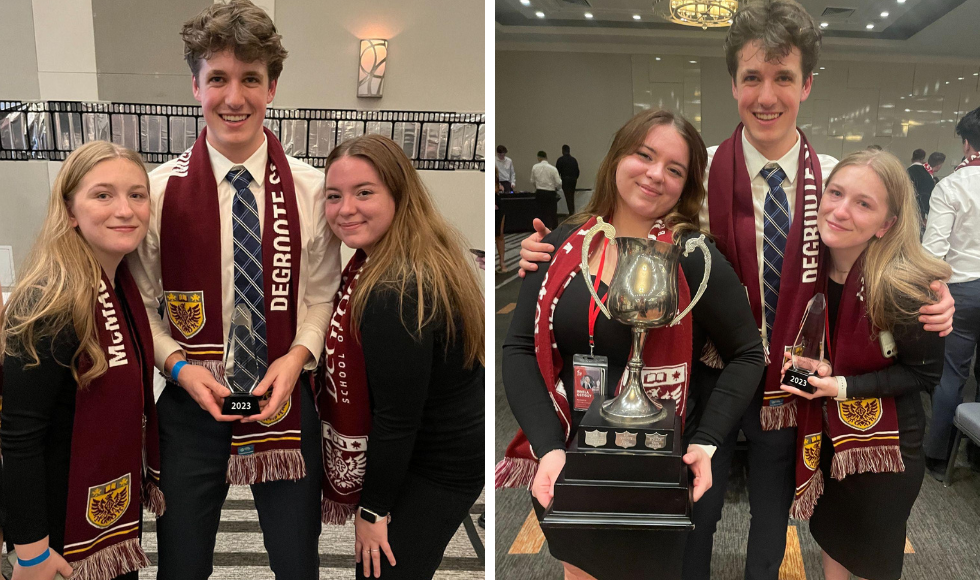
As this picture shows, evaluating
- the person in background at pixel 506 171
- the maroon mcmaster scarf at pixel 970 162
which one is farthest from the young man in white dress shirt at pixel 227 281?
the maroon mcmaster scarf at pixel 970 162

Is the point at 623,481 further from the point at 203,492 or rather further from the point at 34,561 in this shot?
the point at 34,561

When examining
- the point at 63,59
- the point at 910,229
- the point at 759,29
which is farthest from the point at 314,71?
the point at 910,229

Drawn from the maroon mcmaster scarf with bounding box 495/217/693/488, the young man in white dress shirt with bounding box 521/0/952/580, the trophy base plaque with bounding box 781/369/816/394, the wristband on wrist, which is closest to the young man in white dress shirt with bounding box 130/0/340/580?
the maroon mcmaster scarf with bounding box 495/217/693/488

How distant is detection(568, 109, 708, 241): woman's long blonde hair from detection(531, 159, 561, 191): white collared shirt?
94mm

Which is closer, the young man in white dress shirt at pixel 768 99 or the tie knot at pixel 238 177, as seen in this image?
the young man in white dress shirt at pixel 768 99

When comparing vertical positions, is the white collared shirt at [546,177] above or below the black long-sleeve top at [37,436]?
above

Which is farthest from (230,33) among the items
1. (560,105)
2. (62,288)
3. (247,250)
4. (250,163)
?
(560,105)

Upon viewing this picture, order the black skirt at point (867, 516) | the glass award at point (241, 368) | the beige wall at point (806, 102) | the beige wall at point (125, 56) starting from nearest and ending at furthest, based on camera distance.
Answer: the beige wall at point (806, 102) → the black skirt at point (867, 516) → the glass award at point (241, 368) → the beige wall at point (125, 56)

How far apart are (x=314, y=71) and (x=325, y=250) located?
0.48 m

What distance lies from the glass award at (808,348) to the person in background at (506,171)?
0.75 meters

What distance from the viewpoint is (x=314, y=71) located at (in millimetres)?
1743

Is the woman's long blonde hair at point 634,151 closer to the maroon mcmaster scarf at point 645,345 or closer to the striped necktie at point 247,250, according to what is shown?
the maroon mcmaster scarf at point 645,345

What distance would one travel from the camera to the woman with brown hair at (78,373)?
1.44m

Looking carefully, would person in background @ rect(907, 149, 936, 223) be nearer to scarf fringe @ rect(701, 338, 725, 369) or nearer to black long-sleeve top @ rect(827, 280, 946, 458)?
black long-sleeve top @ rect(827, 280, 946, 458)
